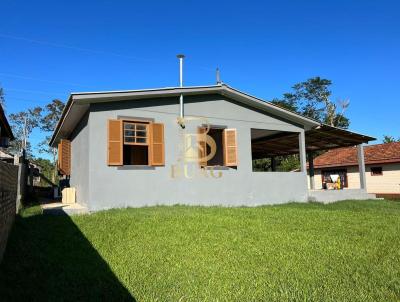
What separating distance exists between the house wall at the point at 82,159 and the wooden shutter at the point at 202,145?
3.45 metres

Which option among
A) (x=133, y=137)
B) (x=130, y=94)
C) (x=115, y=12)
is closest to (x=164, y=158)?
(x=133, y=137)

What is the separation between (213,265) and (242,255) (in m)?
0.65

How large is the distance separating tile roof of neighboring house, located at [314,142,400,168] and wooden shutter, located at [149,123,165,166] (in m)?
16.0

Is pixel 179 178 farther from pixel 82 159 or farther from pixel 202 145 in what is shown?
pixel 82 159

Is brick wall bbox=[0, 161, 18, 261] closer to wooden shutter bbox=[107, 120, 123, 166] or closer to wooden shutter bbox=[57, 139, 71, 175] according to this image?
wooden shutter bbox=[107, 120, 123, 166]

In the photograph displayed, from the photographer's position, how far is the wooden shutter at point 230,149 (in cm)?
1201

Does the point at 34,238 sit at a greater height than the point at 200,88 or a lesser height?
lesser

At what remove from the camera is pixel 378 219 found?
8617mm

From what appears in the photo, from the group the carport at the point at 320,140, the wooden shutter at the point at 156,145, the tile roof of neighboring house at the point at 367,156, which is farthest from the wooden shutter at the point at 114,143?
the tile roof of neighboring house at the point at 367,156

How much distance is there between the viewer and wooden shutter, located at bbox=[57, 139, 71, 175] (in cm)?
1477

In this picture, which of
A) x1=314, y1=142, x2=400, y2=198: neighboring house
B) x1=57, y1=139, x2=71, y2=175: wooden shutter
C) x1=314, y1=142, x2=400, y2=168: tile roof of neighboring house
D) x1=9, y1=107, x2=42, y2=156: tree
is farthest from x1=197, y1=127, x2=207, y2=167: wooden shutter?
x1=9, y1=107, x2=42, y2=156: tree

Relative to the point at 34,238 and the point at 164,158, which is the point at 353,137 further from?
the point at 34,238

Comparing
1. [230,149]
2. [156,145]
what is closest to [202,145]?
[230,149]

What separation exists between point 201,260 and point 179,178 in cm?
631
